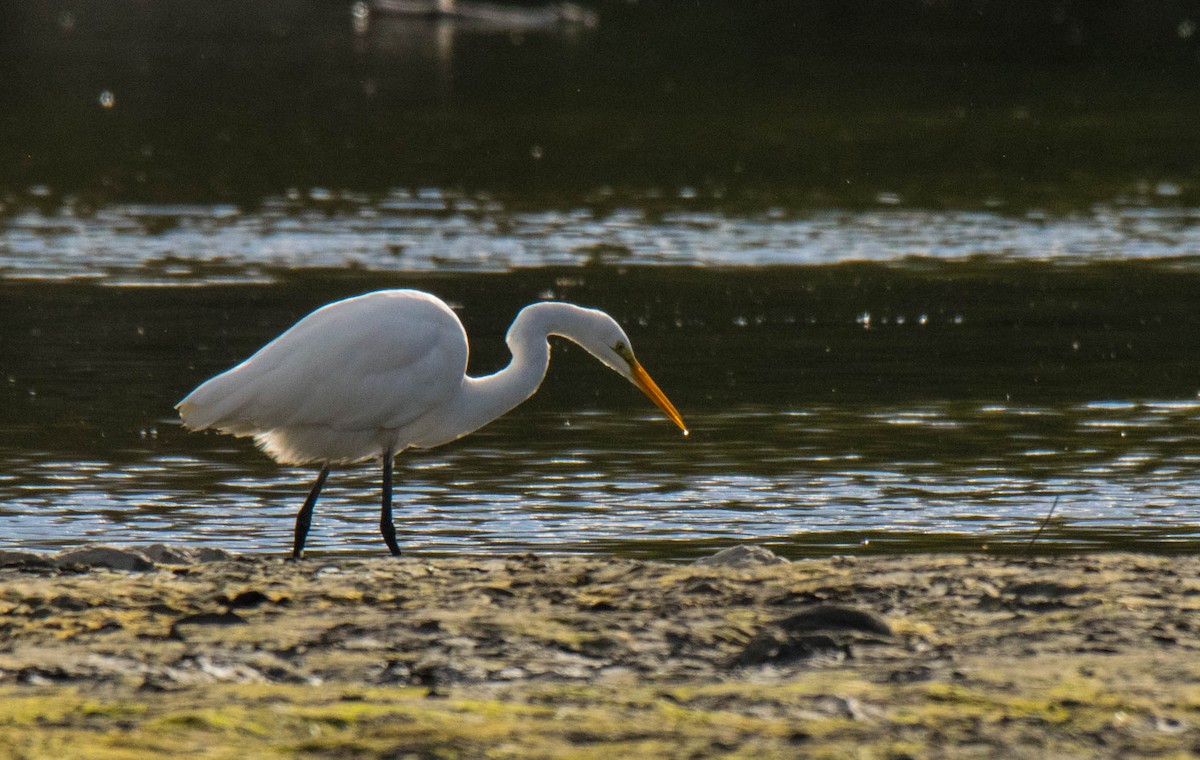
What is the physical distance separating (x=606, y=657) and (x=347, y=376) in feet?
10.4

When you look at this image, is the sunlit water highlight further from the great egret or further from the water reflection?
the great egret

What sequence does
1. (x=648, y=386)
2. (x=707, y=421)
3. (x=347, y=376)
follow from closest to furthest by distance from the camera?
(x=347, y=376) < (x=648, y=386) < (x=707, y=421)

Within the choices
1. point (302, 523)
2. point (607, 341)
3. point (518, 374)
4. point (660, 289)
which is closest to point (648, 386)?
point (607, 341)

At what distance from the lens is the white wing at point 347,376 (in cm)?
898

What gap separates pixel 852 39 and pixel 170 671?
54.4m

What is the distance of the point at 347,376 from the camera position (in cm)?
905

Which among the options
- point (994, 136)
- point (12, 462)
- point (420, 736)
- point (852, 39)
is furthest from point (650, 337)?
point (852, 39)

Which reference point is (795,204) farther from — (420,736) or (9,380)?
(420,736)

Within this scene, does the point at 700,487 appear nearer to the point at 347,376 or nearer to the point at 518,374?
the point at 518,374

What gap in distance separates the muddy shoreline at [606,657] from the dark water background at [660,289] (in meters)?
2.29

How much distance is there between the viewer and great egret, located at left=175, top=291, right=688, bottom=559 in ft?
29.6

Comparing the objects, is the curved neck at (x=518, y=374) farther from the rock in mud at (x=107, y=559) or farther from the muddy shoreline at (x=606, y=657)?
the rock in mud at (x=107, y=559)

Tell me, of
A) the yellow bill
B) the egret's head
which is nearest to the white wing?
the egret's head

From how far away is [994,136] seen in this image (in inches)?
1272
